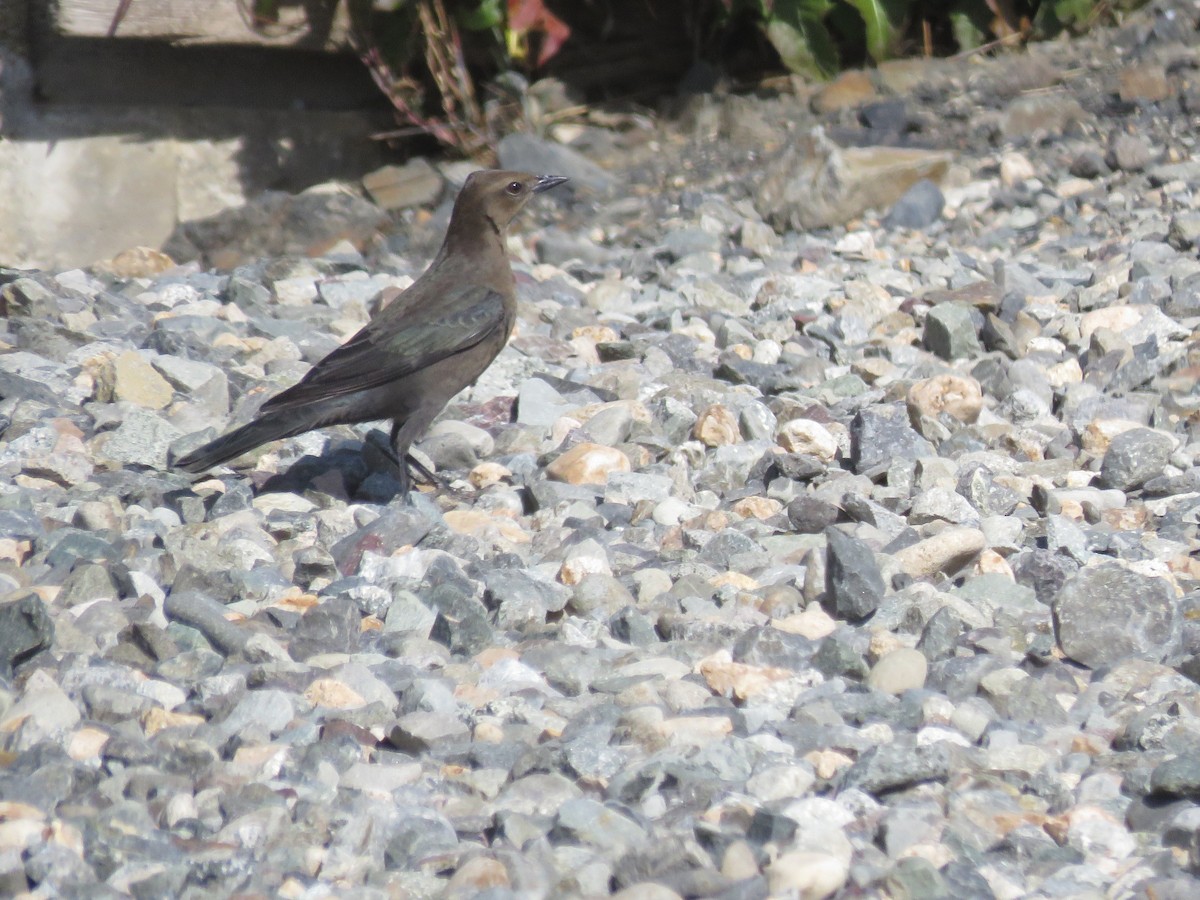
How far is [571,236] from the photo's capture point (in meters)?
6.80

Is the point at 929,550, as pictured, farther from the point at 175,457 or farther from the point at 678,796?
the point at 175,457

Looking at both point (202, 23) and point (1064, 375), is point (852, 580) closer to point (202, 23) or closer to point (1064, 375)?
point (1064, 375)

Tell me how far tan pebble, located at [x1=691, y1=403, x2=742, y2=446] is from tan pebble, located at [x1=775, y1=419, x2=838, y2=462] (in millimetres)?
165

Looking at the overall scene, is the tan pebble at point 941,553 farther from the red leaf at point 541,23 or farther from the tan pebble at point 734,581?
the red leaf at point 541,23

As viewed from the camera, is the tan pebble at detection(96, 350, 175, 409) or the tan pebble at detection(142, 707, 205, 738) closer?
the tan pebble at detection(142, 707, 205, 738)

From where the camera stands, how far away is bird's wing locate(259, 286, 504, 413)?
4.26 metres

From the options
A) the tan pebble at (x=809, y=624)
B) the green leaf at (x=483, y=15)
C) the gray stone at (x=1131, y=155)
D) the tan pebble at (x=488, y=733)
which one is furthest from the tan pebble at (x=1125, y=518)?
the green leaf at (x=483, y=15)

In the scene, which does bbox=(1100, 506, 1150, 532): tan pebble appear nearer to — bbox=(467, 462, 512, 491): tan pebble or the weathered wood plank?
bbox=(467, 462, 512, 491): tan pebble

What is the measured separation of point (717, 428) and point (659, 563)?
92 cm

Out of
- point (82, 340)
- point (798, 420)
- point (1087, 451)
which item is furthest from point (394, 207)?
point (1087, 451)

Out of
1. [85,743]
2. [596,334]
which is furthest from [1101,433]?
[85,743]

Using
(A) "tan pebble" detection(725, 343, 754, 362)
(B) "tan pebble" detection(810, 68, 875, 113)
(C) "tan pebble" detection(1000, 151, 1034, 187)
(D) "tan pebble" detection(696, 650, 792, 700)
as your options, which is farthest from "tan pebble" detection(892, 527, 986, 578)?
(B) "tan pebble" detection(810, 68, 875, 113)

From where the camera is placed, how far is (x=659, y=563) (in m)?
3.68

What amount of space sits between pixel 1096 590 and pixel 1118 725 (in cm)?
42
